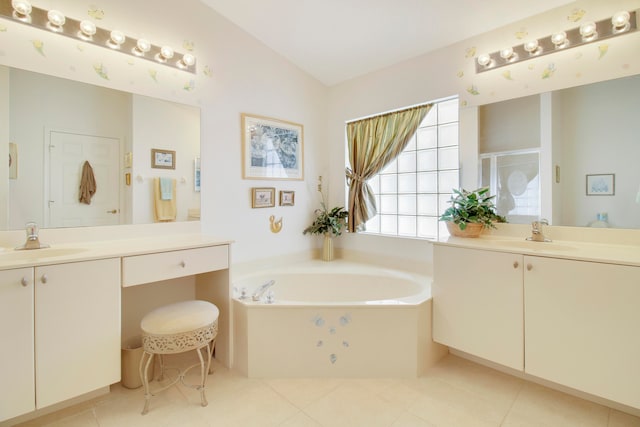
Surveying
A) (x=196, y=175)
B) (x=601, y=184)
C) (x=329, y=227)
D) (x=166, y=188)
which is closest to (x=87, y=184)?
(x=166, y=188)

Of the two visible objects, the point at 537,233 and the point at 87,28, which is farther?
the point at 537,233

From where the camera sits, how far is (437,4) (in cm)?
207

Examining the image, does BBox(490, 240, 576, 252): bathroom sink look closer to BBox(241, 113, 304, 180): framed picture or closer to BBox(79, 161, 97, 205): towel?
BBox(241, 113, 304, 180): framed picture

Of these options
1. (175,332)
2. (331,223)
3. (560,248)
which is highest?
(331,223)

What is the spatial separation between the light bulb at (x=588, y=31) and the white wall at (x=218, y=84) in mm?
2153

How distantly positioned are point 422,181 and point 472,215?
0.77 m

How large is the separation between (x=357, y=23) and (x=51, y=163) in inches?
89.4

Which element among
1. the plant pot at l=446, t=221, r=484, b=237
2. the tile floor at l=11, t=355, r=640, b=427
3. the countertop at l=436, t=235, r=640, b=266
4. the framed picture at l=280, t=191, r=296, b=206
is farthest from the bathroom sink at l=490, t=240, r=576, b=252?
the framed picture at l=280, t=191, r=296, b=206

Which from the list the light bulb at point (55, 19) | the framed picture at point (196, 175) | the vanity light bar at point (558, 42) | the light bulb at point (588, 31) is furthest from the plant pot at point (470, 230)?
the light bulb at point (55, 19)

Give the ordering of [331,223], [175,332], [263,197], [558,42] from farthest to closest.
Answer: [331,223] < [263,197] < [558,42] < [175,332]

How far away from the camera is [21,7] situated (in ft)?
5.45

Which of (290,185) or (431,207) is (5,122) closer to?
(290,185)

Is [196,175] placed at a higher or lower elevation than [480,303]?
higher

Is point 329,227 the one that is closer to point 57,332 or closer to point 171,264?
point 171,264
